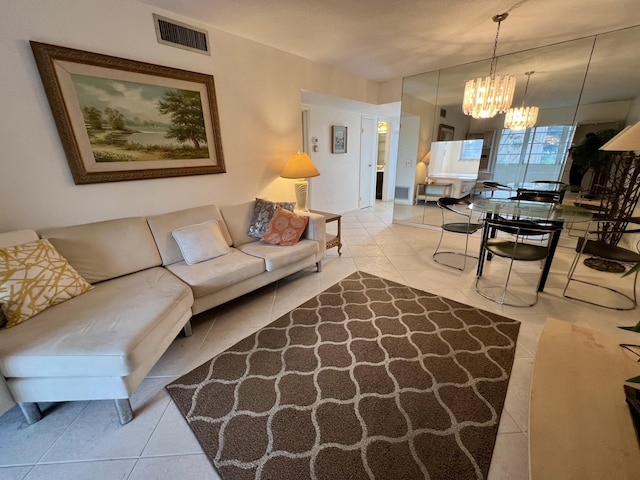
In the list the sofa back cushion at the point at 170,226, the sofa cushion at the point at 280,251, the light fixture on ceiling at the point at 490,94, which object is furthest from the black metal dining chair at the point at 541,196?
the sofa back cushion at the point at 170,226

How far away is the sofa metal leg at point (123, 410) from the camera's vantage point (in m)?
1.34

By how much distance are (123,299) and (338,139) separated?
452cm

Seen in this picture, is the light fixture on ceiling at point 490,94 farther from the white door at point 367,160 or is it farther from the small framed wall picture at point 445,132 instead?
the white door at point 367,160

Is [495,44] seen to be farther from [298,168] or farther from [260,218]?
[260,218]

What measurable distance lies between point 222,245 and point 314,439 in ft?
5.63

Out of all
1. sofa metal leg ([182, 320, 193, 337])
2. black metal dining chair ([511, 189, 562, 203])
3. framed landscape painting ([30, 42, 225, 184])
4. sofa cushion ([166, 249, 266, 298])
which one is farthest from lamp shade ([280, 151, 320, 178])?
black metal dining chair ([511, 189, 562, 203])

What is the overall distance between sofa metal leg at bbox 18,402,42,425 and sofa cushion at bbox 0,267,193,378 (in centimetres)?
22

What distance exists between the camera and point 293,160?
3234 mm

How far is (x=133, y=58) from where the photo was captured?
2.15 m

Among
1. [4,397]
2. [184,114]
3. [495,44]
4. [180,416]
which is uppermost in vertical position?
[495,44]

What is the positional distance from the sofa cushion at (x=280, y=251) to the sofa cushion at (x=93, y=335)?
80 cm

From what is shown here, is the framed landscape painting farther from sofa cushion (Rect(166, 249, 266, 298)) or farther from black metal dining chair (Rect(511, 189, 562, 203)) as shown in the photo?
black metal dining chair (Rect(511, 189, 562, 203))

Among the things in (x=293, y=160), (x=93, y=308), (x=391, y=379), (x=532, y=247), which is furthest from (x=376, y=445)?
(x=293, y=160)

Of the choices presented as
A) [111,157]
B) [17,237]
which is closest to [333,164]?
[111,157]
